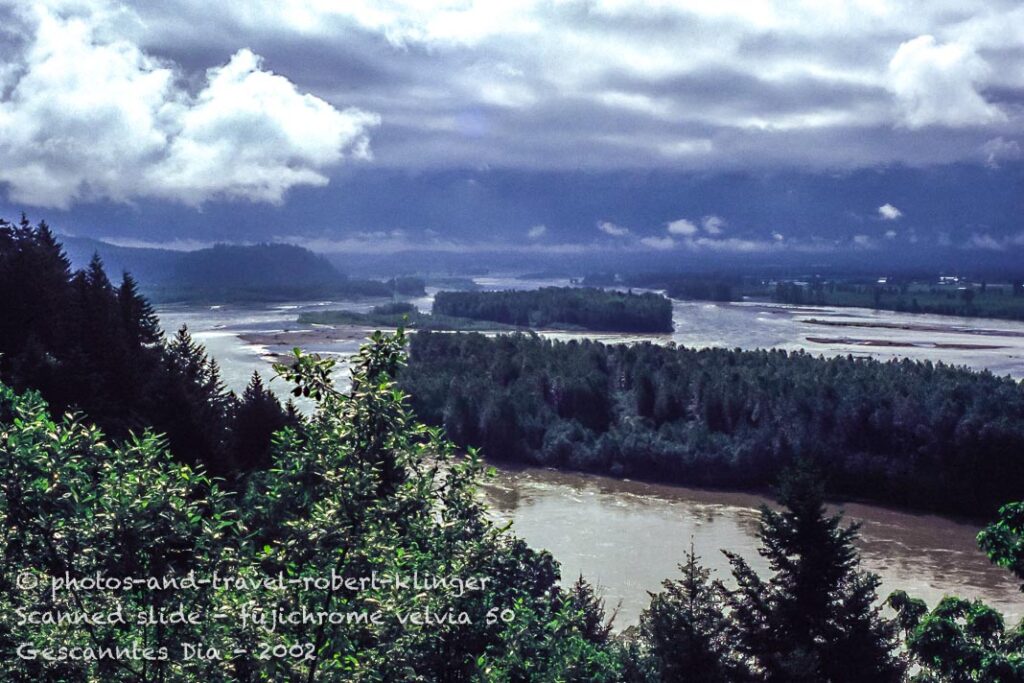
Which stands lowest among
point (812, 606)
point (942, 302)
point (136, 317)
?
point (812, 606)

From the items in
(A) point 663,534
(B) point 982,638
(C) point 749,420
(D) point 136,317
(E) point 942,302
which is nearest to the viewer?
(B) point 982,638

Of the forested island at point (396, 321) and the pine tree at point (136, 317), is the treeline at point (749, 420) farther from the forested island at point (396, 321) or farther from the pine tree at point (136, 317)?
the forested island at point (396, 321)

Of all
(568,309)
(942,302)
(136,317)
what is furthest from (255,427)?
(942,302)

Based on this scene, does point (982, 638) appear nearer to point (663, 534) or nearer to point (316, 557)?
point (316, 557)

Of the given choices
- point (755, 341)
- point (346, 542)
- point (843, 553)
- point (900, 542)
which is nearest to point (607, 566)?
point (900, 542)

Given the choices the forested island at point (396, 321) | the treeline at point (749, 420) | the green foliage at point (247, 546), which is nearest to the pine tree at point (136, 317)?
the treeline at point (749, 420)
